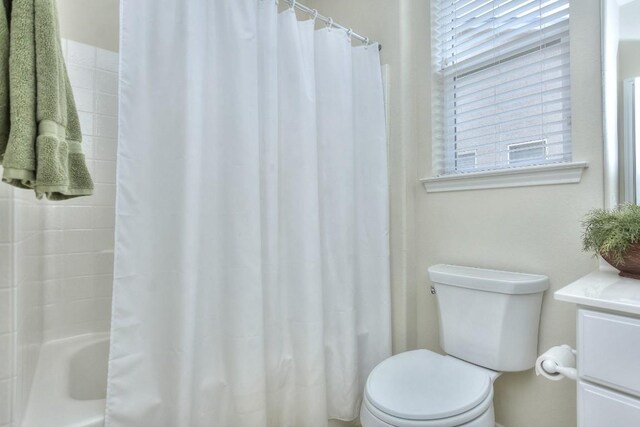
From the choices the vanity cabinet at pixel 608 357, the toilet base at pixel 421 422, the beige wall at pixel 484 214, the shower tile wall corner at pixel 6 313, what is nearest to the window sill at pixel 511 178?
the beige wall at pixel 484 214

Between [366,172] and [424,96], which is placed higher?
[424,96]

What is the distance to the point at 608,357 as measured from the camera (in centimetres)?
76

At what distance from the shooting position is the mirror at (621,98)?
3.86 feet

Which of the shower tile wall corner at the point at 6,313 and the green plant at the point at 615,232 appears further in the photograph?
the green plant at the point at 615,232

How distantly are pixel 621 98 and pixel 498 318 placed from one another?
3.02 feet

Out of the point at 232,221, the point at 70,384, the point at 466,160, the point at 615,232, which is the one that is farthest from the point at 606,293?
the point at 70,384

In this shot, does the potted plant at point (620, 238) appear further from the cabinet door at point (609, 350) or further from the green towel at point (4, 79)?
the green towel at point (4, 79)

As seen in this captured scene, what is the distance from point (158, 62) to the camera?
105 cm

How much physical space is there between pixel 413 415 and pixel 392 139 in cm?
121

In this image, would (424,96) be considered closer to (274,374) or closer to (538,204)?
(538,204)

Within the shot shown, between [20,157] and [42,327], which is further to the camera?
[42,327]

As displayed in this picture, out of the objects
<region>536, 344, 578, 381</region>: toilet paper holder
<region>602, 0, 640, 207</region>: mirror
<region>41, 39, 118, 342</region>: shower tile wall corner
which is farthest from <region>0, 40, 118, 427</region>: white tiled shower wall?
<region>602, 0, 640, 207</region>: mirror

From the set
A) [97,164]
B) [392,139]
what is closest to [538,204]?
[392,139]

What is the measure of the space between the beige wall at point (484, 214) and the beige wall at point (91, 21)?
4.04ft
